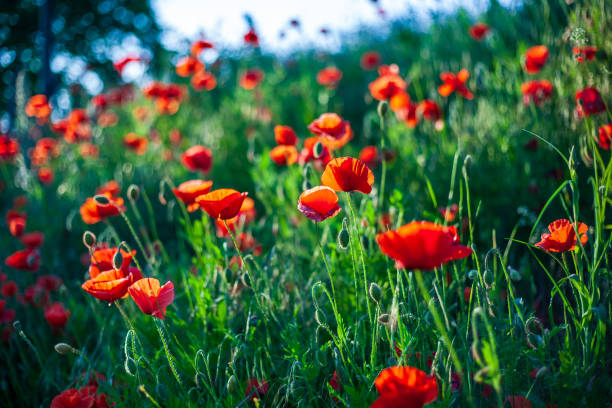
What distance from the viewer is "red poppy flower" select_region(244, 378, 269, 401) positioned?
130 cm

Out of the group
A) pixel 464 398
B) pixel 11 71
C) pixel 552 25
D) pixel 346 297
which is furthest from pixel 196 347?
pixel 11 71

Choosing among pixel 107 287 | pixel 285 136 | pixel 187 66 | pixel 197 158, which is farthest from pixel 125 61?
pixel 107 287

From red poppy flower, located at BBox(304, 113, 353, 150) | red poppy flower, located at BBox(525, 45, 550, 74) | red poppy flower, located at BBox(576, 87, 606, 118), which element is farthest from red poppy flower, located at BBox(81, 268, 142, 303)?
red poppy flower, located at BBox(525, 45, 550, 74)

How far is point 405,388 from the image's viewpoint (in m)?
0.88

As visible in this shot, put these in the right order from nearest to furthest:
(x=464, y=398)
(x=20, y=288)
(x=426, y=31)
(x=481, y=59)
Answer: (x=464, y=398), (x=20, y=288), (x=481, y=59), (x=426, y=31)

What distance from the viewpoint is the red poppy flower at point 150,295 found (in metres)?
1.23

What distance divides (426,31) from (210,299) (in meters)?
5.36

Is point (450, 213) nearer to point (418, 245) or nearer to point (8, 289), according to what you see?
point (418, 245)

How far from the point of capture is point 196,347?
1.50 m

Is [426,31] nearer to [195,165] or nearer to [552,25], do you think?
[552,25]

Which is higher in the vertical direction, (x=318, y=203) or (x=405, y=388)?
(x=318, y=203)

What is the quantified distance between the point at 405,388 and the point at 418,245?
0.26 m

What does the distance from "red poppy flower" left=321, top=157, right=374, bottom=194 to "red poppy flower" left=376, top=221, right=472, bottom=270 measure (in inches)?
14.0

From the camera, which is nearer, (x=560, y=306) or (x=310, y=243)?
(x=560, y=306)
